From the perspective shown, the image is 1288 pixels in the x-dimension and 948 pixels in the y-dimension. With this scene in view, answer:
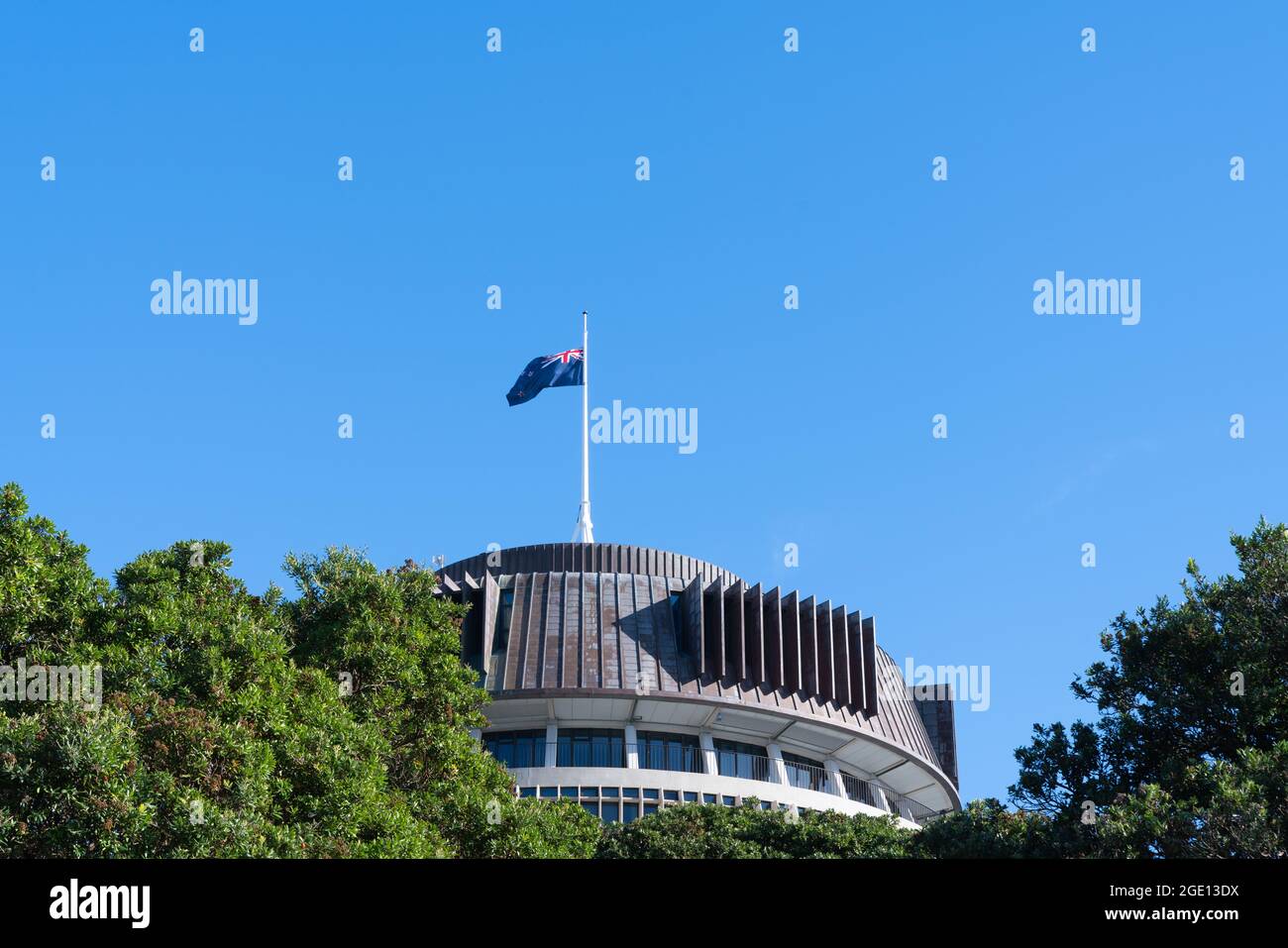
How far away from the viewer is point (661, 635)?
62.1m

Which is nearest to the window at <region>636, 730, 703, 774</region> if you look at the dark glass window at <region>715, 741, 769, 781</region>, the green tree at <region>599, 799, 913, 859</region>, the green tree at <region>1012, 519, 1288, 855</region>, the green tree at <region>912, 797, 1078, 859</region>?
the dark glass window at <region>715, 741, 769, 781</region>

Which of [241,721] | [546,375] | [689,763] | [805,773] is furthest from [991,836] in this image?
[546,375]

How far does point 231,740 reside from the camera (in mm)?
29312

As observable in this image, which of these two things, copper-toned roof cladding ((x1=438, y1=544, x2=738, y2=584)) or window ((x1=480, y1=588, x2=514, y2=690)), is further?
copper-toned roof cladding ((x1=438, y1=544, x2=738, y2=584))

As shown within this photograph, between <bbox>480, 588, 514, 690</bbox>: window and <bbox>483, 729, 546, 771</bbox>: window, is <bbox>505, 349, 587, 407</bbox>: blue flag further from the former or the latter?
<bbox>483, 729, 546, 771</bbox>: window

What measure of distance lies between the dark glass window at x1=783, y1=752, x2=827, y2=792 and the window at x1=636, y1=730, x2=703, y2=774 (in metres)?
4.84

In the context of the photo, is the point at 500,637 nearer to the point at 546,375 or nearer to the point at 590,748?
the point at 590,748

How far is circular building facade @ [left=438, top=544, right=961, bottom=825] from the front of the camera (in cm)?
5928

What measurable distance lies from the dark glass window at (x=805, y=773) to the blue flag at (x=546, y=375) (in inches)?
845

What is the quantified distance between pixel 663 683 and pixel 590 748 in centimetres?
475

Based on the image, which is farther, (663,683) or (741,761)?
(741,761)

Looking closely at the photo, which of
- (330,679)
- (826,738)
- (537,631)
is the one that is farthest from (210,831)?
(826,738)
